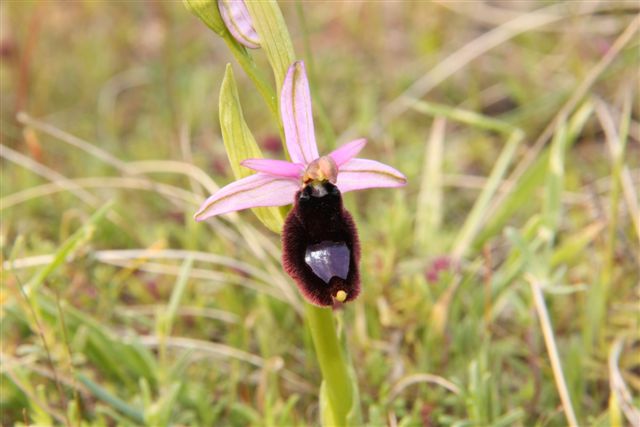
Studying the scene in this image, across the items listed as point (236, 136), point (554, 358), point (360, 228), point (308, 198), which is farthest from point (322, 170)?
point (360, 228)

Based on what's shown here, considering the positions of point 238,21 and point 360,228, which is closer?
point 238,21

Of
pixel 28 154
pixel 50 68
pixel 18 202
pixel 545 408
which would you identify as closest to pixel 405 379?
pixel 545 408

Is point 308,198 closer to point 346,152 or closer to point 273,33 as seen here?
point 346,152

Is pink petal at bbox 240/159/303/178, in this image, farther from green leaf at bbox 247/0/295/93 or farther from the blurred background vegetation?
the blurred background vegetation

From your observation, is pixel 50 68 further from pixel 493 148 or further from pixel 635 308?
pixel 635 308

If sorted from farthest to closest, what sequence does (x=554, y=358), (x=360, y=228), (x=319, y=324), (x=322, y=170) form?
(x=360, y=228)
(x=554, y=358)
(x=319, y=324)
(x=322, y=170)

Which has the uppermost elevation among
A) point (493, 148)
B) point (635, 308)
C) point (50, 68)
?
point (50, 68)

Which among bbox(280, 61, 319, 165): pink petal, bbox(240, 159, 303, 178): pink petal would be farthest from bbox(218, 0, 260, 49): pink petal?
bbox(240, 159, 303, 178): pink petal
